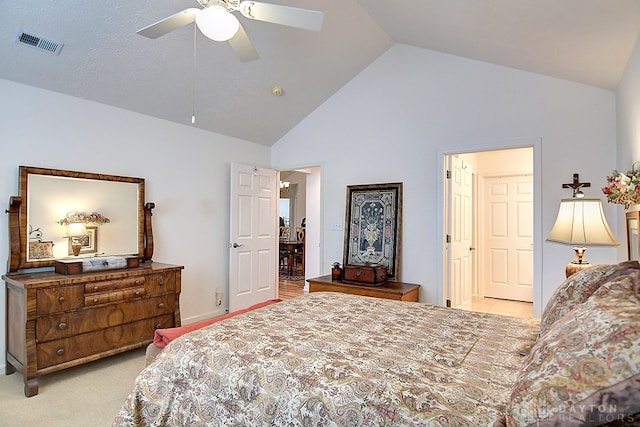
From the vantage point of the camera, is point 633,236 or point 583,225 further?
point 583,225

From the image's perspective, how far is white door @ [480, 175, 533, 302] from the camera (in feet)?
17.9

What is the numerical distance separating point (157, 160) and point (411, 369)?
3630 millimetres

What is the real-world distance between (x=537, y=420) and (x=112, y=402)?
8.94 feet

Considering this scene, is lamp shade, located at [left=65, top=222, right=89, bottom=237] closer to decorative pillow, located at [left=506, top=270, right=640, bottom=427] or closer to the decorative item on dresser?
the decorative item on dresser

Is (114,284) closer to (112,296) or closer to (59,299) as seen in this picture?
(112,296)

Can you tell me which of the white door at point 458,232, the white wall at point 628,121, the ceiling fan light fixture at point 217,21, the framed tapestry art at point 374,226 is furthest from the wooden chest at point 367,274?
the ceiling fan light fixture at point 217,21

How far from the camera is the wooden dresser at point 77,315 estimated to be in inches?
105

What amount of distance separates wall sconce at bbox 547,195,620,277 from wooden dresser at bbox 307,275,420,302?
60.5 inches

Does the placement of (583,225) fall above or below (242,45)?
below

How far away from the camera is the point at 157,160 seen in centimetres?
403

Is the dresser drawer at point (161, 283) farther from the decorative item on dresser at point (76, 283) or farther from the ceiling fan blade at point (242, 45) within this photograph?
the ceiling fan blade at point (242, 45)

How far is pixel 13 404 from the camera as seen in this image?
2508mm

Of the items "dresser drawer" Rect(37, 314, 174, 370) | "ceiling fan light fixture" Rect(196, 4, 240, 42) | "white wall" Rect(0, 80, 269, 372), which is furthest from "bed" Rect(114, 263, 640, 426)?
"white wall" Rect(0, 80, 269, 372)

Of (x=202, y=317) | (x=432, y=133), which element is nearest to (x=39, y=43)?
(x=202, y=317)
